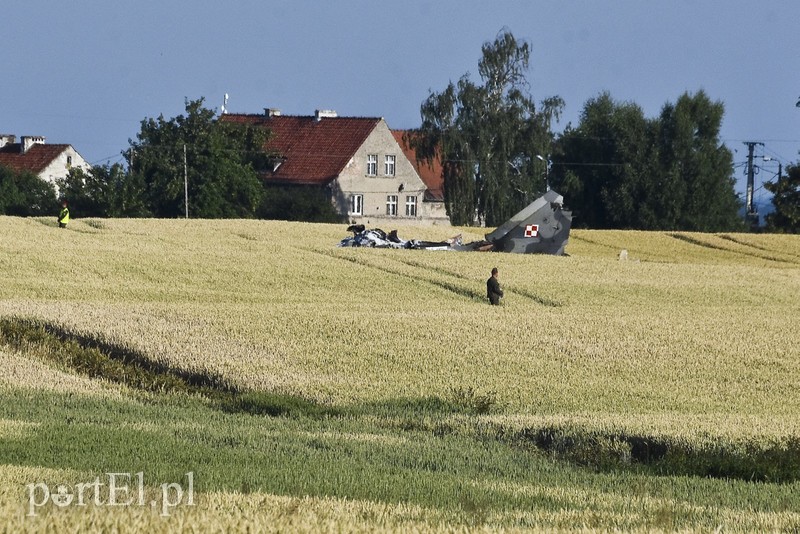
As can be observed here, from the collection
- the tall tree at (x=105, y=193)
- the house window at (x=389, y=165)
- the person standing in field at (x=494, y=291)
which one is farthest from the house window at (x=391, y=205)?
the person standing in field at (x=494, y=291)

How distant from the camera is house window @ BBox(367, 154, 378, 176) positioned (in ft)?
339

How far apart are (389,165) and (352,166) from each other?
3.98m

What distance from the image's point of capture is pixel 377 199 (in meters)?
104

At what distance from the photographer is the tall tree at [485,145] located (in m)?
99.0

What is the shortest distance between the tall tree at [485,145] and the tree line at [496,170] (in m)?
0.10

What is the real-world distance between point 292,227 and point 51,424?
49.8 meters

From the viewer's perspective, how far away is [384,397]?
66.8ft

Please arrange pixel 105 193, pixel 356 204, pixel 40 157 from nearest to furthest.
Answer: pixel 105 193 < pixel 356 204 < pixel 40 157

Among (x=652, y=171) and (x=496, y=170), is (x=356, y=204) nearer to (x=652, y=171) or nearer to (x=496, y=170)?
(x=496, y=170)

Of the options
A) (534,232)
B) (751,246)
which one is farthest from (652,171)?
(534,232)

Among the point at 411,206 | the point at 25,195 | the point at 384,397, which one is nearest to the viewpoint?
the point at 384,397

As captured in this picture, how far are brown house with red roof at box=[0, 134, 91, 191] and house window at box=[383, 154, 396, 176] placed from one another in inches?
1179

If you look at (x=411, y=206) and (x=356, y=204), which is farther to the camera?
(x=411, y=206)

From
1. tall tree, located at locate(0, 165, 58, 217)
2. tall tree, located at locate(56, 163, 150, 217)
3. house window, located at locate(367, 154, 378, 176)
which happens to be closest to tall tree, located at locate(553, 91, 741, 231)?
house window, located at locate(367, 154, 378, 176)
